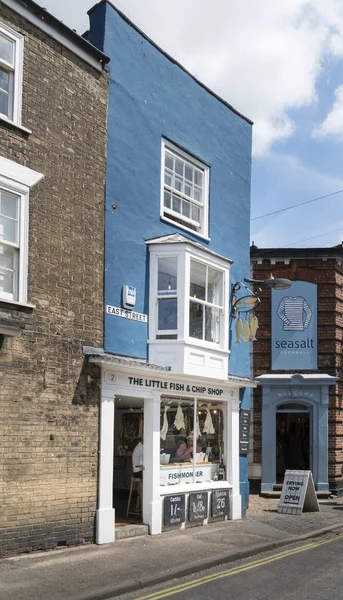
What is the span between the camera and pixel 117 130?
41.7 feet

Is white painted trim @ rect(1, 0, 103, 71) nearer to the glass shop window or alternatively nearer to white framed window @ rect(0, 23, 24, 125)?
white framed window @ rect(0, 23, 24, 125)

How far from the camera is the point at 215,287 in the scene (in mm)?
14391

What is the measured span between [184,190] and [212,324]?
9.93ft

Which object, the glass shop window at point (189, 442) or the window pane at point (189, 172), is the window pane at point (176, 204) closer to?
the window pane at point (189, 172)

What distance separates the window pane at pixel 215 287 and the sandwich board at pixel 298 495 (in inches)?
189

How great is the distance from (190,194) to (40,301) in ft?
17.7

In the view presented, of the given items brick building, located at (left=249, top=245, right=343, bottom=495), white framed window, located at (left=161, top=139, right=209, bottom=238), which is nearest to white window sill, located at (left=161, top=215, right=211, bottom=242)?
white framed window, located at (left=161, top=139, right=209, bottom=238)

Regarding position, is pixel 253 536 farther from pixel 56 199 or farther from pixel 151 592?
pixel 56 199

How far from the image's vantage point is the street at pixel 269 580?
828cm

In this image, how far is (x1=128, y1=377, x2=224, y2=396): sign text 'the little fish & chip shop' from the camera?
12578mm

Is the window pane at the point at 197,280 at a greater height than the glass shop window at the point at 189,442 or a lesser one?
greater

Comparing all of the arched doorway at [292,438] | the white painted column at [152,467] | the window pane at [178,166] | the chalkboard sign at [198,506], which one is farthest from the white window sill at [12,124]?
the arched doorway at [292,438]

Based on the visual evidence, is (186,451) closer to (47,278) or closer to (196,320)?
(196,320)

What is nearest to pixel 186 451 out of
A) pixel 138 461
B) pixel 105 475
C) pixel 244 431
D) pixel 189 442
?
pixel 189 442
